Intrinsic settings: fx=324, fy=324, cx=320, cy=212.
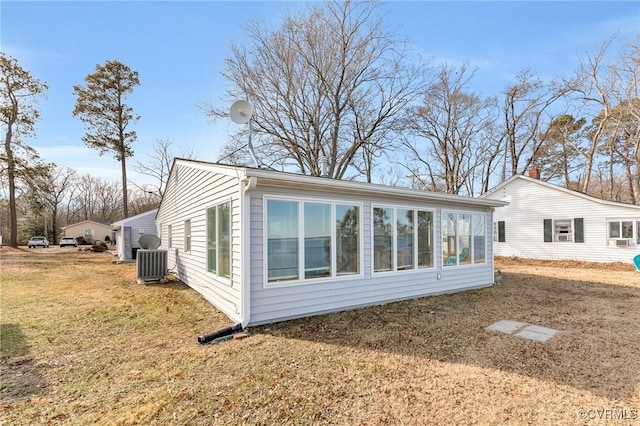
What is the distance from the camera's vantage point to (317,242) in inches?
222

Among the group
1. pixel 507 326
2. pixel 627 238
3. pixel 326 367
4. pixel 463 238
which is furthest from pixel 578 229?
pixel 326 367

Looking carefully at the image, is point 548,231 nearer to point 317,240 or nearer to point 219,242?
point 317,240

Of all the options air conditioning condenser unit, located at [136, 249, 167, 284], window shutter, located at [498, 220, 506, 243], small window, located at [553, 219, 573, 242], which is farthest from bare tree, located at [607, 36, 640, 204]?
air conditioning condenser unit, located at [136, 249, 167, 284]

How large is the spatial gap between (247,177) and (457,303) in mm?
4908

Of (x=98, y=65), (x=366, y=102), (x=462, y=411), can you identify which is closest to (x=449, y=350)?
(x=462, y=411)

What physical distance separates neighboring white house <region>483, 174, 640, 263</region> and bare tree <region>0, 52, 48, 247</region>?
94.4 feet

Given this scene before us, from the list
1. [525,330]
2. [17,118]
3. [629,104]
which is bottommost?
[525,330]

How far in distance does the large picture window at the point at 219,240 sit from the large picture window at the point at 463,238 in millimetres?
4878

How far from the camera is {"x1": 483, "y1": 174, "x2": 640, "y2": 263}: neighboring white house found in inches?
505

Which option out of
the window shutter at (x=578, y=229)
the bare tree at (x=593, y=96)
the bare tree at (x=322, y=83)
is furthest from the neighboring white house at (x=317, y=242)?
the bare tree at (x=593, y=96)

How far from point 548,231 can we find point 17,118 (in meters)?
32.0

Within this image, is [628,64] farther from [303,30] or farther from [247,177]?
[247,177]

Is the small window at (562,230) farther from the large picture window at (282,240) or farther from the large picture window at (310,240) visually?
the large picture window at (282,240)

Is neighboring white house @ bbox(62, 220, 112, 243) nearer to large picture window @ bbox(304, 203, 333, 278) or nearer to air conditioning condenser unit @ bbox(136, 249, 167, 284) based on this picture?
air conditioning condenser unit @ bbox(136, 249, 167, 284)
